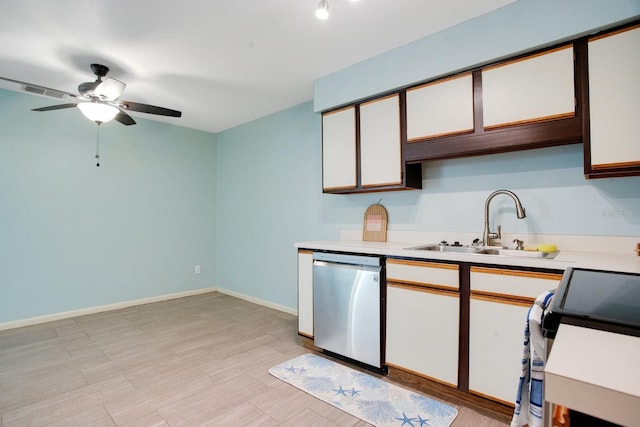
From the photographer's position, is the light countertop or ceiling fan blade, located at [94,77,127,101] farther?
ceiling fan blade, located at [94,77,127,101]

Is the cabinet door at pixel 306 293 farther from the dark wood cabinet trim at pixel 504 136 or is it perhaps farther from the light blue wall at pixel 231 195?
the dark wood cabinet trim at pixel 504 136

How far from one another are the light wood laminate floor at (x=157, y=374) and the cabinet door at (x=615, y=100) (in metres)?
1.62

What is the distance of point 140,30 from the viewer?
237 cm

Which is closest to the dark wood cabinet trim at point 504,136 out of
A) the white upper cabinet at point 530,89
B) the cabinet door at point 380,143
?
the white upper cabinet at point 530,89

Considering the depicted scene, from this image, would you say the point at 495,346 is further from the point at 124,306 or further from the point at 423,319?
the point at 124,306

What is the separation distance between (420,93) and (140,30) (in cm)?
212

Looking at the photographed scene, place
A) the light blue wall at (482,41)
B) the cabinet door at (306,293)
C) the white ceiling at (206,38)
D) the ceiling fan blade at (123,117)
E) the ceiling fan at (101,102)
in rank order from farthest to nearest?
1. the ceiling fan blade at (123,117)
2. the cabinet door at (306,293)
3. the ceiling fan at (101,102)
4. the white ceiling at (206,38)
5. the light blue wall at (482,41)

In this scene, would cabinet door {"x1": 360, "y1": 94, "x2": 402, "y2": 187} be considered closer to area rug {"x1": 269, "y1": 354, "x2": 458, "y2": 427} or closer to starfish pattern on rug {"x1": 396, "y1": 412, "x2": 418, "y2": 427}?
area rug {"x1": 269, "y1": 354, "x2": 458, "y2": 427}

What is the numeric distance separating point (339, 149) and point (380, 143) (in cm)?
45

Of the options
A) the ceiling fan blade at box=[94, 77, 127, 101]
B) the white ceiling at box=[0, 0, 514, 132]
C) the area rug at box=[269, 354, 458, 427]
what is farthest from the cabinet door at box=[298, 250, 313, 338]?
the ceiling fan blade at box=[94, 77, 127, 101]

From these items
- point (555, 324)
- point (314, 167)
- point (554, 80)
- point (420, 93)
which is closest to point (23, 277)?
point (314, 167)

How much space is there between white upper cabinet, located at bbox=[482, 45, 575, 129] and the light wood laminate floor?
5.99ft

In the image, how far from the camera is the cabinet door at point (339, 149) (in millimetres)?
2947

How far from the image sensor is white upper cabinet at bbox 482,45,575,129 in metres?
1.89
